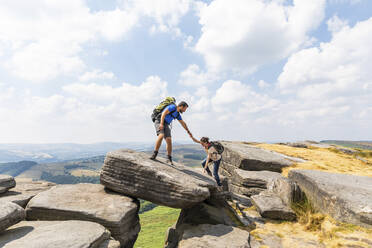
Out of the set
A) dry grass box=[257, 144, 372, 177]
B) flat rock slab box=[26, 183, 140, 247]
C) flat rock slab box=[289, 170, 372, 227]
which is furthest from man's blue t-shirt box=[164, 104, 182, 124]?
dry grass box=[257, 144, 372, 177]

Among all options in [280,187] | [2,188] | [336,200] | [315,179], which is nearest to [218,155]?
[280,187]

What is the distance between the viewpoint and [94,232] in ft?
27.9

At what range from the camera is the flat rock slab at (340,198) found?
30.0 ft

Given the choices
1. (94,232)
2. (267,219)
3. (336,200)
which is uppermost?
(336,200)

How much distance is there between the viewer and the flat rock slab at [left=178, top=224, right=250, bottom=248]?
365 inches

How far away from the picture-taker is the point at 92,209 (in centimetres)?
1052

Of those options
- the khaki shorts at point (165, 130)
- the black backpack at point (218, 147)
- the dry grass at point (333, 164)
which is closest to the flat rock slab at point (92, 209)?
the khaki shorts at point (165, 130)

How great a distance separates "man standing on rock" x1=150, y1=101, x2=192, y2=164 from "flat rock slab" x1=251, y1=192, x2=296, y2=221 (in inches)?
278

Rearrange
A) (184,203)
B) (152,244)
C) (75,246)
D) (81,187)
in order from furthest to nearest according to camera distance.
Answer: (152,244) < (81,187) < (184,203) < (75,246)

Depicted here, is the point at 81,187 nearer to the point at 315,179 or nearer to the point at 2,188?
the point at 2,188

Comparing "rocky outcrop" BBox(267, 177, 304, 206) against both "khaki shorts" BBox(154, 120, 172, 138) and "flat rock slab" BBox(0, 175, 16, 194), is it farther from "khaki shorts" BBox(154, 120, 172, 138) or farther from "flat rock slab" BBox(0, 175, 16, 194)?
"flat rock slab" BBox(0, 175, 16, 194)

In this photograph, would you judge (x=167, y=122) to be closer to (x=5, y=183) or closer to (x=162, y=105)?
(x=162, y=105)

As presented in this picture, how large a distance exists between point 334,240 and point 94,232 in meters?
10.4

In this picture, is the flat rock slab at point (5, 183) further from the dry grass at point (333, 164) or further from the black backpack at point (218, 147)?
the dry grass at point (333, 164)
